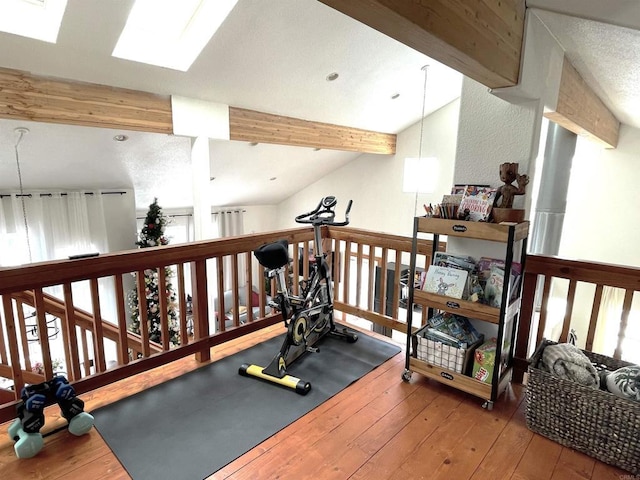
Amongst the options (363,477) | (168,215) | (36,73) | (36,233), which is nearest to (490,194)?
(363,477)

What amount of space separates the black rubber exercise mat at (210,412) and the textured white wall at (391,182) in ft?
15.9

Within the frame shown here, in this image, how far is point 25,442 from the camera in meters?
1.65

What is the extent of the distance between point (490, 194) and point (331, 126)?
424 centimetres

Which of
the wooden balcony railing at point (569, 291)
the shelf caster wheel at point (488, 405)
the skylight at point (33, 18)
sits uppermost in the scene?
the skylight at point (33, 18)

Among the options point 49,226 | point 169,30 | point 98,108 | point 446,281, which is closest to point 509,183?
point 446,281

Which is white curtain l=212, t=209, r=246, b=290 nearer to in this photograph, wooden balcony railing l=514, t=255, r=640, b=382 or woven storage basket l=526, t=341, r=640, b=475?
wooden balcony railing l=514, t=255, r=640, b=382

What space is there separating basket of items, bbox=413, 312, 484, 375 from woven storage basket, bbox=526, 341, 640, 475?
0.33 meters

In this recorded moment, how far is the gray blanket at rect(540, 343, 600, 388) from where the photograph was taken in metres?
1.78

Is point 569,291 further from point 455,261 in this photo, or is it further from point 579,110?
point 579,110

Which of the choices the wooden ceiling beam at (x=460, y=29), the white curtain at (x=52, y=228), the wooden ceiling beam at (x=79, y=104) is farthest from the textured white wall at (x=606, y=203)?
the white curtain at (x=52, y=228)

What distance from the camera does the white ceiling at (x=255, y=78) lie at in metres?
2.44

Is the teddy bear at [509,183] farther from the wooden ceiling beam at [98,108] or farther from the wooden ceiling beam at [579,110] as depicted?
the wooden ceiling beam at [98,108]

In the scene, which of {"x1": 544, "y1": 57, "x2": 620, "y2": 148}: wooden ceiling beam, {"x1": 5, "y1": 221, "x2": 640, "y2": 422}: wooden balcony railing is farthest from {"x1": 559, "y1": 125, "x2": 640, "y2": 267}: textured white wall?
{"x1": 5, "y1": 221, "x2": 640, "y2": 422}: wooden balcony railing

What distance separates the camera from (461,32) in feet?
4.36
